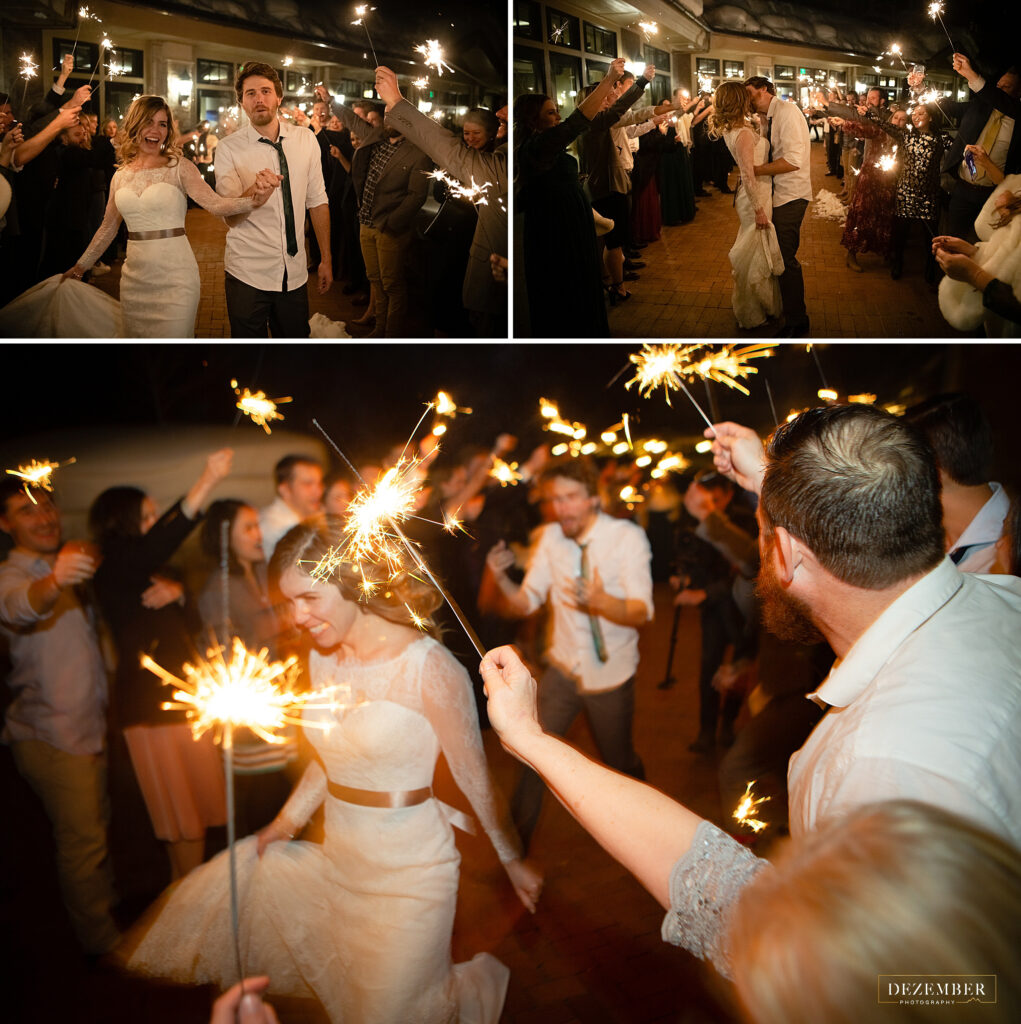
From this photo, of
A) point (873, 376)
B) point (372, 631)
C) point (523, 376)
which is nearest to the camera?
point (372, 631)

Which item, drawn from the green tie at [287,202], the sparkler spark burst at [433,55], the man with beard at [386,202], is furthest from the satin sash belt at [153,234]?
the sparkler spark burst at [433,55]

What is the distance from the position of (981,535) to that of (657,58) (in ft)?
5.33

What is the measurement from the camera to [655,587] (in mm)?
3912

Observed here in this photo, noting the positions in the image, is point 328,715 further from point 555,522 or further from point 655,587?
point 655,587

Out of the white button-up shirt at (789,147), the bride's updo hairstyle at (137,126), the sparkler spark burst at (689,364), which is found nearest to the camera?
the bride's updo hairstyle at (137,126)

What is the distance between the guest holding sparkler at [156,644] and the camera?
2.43 meters

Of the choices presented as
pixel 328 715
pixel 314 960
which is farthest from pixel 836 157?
pixel 314 960

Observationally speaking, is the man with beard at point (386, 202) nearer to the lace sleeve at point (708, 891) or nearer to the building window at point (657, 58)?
the building window at point (657, 58)

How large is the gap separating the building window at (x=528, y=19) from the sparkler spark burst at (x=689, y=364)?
3.39 feet

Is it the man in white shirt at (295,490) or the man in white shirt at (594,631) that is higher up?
the man in white shirt at (295,490)

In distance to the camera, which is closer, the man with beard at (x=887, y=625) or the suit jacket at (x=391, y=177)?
the man with beard at (x=887, y=625)

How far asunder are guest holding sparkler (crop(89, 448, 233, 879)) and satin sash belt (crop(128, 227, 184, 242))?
725 mm

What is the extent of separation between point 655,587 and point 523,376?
4.94 feet

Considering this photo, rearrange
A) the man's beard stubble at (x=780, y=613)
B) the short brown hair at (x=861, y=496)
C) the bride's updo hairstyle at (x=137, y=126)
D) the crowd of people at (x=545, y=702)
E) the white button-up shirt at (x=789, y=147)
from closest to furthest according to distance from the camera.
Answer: the crowd of people at (x=545, y=702) < the short brown hair at (x=861, y=496) < the man's beard stubble at (x=780, y=613) < the bride's updo hairstyle at (x=137, y=126) < the white button-up shirt at (x=789, y=147)
